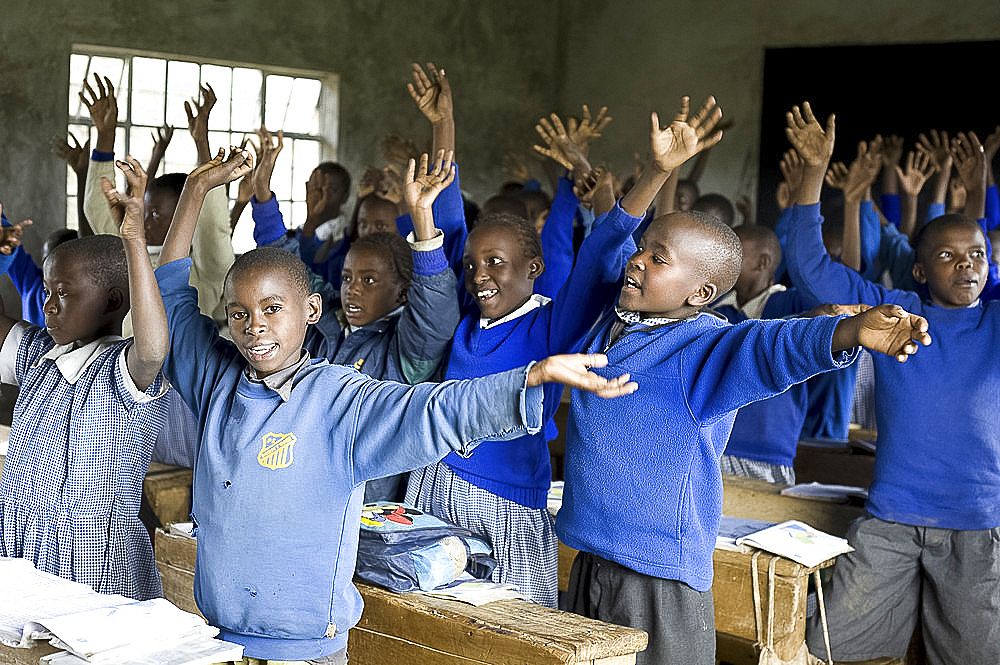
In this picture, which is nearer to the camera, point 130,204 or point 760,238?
point 130,204

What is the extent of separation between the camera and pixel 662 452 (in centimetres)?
245

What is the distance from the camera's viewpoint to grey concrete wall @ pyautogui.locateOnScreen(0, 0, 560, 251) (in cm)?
733

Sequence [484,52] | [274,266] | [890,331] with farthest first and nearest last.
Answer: [484,52] < [274,266] < [890,331]

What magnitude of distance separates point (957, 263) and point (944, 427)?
0.44 metres

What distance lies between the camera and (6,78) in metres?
7.22

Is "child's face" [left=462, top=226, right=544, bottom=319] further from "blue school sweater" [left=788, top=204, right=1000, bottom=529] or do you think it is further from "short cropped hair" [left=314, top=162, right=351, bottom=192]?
"short cropped hair" [left=314, top=162, right=351, bottom=192]

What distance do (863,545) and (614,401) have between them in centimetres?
107

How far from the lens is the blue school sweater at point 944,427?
3.07m

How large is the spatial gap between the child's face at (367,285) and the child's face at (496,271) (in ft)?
1.23

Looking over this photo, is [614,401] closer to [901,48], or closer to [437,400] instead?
[437,400]

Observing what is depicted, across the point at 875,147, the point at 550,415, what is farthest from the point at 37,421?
the point at 875,147

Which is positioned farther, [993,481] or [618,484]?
[993,481]

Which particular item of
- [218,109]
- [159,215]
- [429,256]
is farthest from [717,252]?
[218,109]

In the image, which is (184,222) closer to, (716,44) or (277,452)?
(277,452)
